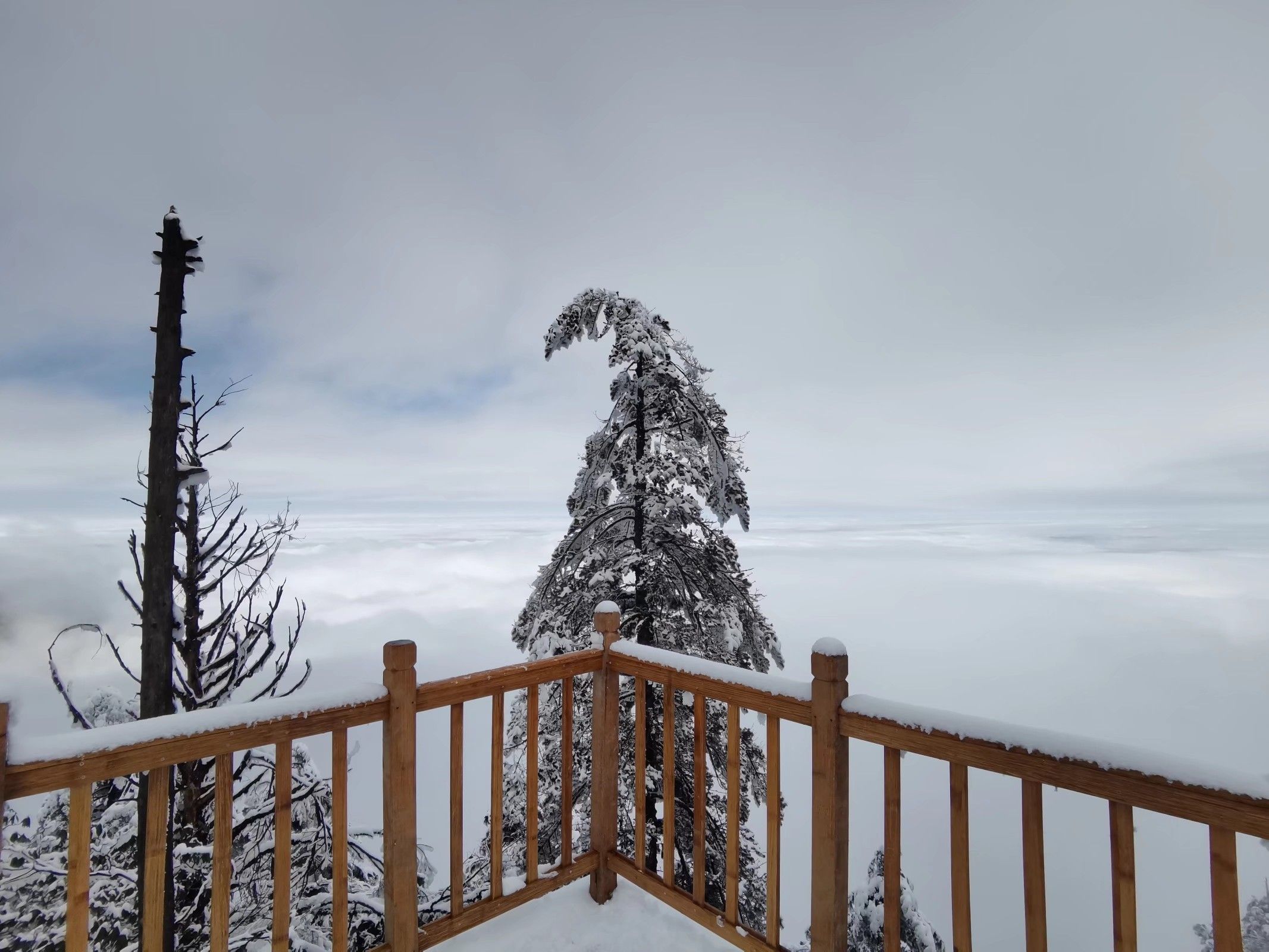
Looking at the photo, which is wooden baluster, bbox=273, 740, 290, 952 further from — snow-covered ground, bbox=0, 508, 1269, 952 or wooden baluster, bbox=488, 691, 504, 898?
snow-covered ground, bbox=0, 508, 1269, 952

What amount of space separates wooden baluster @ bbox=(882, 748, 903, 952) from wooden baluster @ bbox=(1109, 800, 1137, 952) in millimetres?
543

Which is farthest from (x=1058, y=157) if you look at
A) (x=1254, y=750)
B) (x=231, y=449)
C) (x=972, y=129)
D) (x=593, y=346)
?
(x=1254, y=750)

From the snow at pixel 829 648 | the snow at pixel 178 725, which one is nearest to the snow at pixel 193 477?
the snow at pixel 178 725

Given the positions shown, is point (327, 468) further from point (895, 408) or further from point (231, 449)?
point (895, 408)

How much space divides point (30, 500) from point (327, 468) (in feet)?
46.2

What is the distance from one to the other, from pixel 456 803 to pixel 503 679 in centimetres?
59

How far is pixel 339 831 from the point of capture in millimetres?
2031

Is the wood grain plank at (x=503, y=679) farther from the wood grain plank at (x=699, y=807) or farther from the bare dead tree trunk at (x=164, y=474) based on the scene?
the bare dead tree trunk at (x=164, y=474)

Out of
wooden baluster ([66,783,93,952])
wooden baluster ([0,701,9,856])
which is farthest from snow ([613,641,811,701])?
wooden baluster ([0,701,9,856])

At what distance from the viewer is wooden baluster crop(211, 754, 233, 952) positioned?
66.9 inches

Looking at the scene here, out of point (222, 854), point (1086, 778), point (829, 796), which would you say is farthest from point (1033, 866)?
point (222, 854)

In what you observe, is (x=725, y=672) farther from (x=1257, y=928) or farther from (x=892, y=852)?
(x=1257, y=928)

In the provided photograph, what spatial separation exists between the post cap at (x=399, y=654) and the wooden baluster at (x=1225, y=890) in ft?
8.02

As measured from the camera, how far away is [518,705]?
5691 mm
